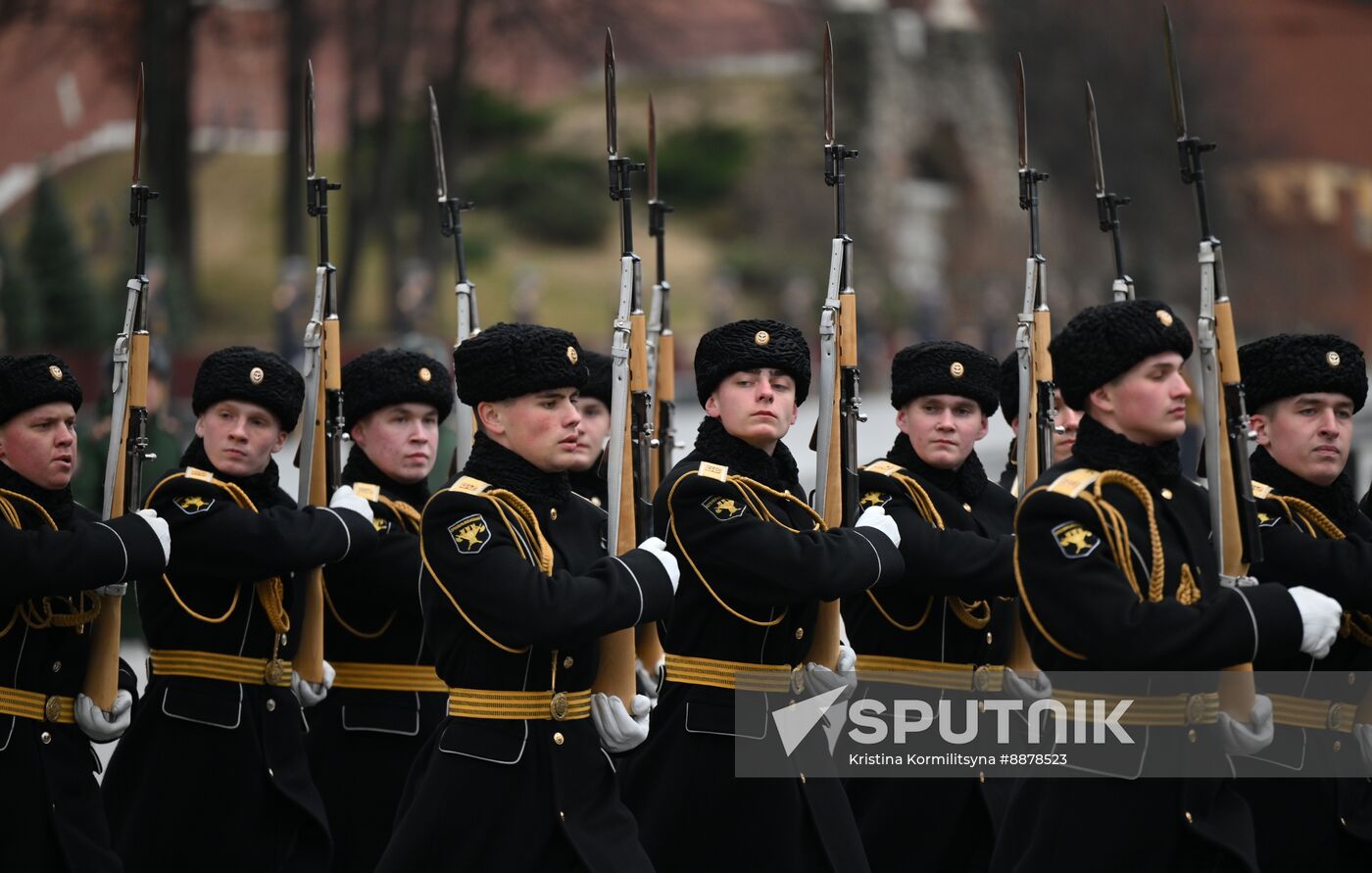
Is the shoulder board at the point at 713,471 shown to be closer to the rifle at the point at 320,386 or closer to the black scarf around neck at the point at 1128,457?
the black scarf around neck at the point at 1128,457

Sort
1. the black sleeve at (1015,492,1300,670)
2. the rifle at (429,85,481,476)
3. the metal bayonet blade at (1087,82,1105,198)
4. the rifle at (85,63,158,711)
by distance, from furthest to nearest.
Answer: the rifle at (429,85,481,476)
the metal bayonet blade at (1087,82,1105,198)
the rifle at (85,63,158,711)
the black sleeve at (1015,492,1300,670)

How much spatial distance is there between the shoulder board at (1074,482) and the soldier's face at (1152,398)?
0.49 ft

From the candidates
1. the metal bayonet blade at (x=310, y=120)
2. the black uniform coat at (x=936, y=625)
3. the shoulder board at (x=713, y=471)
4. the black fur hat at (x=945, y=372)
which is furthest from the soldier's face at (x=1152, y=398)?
the metal bayonet blade at (x=310, y=120)

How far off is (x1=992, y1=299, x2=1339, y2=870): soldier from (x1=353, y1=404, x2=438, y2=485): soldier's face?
2673 millimetres

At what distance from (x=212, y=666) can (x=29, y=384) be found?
1.03 m

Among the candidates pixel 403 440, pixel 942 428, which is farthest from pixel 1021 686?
pixel 403 440

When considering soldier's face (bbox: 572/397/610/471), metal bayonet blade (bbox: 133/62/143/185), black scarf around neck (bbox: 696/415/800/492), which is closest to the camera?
black scarf around neck (bbox: 696/415/800/492)

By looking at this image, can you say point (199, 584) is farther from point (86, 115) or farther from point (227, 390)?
point (86, 115)

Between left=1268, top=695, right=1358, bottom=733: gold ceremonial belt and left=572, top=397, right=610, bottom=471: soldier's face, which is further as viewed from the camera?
left=572, top=397, right=610, bottom=471: soldier's face

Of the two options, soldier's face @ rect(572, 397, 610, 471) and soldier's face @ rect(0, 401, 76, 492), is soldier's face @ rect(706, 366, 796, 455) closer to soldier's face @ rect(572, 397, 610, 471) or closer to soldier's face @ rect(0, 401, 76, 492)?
soldier's face @ rect(572, 397, 610, 471)

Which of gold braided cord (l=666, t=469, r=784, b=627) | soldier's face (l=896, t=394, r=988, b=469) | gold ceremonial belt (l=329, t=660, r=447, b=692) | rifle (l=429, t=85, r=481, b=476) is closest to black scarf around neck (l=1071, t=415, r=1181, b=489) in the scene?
gold braided cord (l=666, t=469, r=784, b=627)

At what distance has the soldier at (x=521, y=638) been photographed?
4930mm

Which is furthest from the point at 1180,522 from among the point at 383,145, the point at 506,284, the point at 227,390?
the point at 506,284

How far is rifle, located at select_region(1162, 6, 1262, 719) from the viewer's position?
4930 mm
